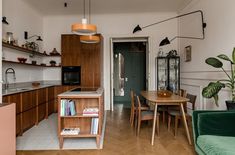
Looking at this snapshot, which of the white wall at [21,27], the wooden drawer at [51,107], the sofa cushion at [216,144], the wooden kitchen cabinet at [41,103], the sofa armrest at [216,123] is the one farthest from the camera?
the wooden drawer at [51,107]

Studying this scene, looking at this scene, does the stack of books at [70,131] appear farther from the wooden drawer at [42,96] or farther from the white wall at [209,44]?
the white wall at [209,44]

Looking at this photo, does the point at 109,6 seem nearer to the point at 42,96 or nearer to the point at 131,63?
the point at 42,96

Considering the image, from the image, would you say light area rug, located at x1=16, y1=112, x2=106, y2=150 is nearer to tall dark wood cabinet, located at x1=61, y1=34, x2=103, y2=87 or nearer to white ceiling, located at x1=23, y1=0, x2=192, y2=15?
tall dark wood cabinet, located at x1=61, y1=34, x2=103, y2=87

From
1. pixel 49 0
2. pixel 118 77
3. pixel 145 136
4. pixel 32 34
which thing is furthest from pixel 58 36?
pixel 145 136

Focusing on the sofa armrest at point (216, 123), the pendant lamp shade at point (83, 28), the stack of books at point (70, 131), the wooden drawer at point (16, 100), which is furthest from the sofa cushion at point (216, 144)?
the wooden drawer at point (16, 100)

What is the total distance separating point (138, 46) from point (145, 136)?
5.19 m

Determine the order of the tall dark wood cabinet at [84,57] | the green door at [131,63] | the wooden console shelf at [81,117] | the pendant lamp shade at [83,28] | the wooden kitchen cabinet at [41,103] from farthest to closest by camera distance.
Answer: the green door at [131,63], the tall dark wood cabinet at [84,57], the wooden kitchen cabinet at [41,103], the wooden console shelf at [81,117], the pendant lamp shade at [83,28]

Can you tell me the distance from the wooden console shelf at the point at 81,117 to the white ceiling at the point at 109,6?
2.92m

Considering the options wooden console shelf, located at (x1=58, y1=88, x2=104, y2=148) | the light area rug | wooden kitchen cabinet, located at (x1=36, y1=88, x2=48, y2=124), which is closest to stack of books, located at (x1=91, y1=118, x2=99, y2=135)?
wooden console shelf, located at (x1=58, y1=88, x2=104, y2=148)

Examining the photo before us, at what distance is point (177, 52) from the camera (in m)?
5.89

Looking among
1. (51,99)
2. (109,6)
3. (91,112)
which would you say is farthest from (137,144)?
(109,6)

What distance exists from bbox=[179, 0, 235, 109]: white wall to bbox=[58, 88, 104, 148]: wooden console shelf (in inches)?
90.8

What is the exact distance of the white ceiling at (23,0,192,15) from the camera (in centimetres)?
492

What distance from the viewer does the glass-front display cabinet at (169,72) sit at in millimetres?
5676
